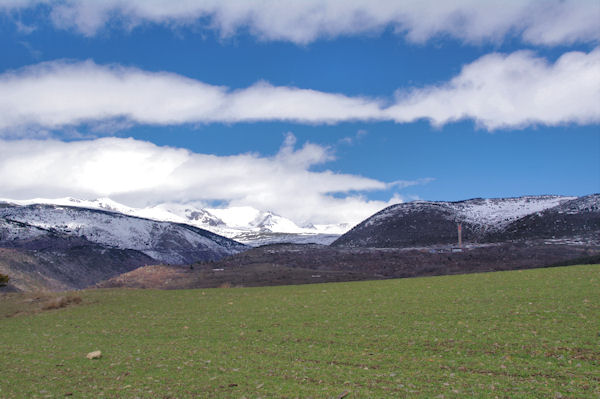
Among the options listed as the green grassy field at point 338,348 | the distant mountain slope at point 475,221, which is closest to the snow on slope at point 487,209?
the distant mountain slope at point 475,221

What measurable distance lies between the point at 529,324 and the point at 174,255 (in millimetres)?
123686

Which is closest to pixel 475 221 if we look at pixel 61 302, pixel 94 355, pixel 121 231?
pixel 121 231

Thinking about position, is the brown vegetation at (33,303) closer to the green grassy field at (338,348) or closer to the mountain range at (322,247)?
the green grassy field at (338,348)

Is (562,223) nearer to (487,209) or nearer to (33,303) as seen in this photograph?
(487,209)

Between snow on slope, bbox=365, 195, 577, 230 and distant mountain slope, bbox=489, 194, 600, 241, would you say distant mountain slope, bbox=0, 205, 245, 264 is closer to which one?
snow on slope, bbox=365, 195, 577, 230

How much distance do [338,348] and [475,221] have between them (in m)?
109

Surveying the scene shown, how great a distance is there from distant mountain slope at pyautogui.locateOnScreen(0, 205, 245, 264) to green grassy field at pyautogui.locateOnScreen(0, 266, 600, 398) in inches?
4090

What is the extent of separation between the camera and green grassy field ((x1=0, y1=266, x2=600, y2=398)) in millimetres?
10117

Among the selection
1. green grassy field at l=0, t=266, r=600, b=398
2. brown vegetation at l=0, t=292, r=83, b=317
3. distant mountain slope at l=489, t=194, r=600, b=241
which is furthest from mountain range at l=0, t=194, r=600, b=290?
green grassy field at l=0, t=266, r=600, b=398

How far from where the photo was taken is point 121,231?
146 m

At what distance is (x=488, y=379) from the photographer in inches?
387

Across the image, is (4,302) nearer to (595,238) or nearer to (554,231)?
(595,238)

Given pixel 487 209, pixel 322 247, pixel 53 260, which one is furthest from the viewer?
pixel 487 209

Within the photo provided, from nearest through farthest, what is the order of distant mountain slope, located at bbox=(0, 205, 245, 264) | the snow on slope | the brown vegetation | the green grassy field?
the green grassy field, the brown vegetation, the snow on slope, distant mountain slope, located at bbox=(0, 205, 245, 264)
